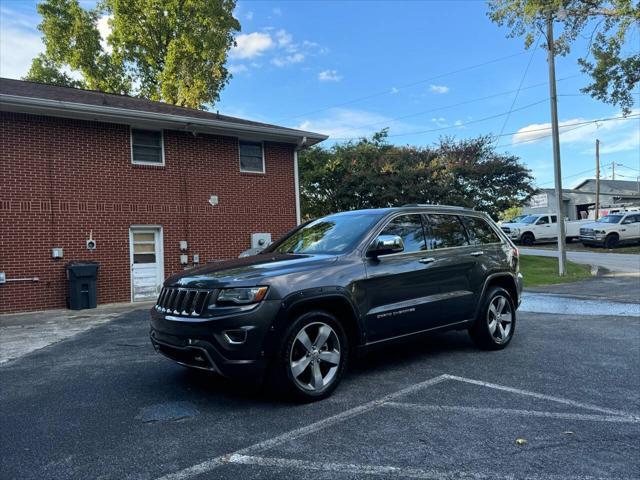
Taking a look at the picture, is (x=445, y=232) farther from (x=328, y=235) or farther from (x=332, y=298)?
(x=332, y=298)

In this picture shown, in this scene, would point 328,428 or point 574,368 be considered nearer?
point 328,428

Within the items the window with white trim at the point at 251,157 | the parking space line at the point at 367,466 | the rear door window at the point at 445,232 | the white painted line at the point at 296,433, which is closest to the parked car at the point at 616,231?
the window with white trim at the point at 251,157

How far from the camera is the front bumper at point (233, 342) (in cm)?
378

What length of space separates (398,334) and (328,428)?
1.50m

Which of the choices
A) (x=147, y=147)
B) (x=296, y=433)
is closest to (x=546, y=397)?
(x=296, y=433)

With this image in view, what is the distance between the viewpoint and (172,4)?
84.7ft

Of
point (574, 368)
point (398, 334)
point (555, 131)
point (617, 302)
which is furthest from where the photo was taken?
point (555, 131)

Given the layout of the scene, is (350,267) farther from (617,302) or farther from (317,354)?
(617,302)

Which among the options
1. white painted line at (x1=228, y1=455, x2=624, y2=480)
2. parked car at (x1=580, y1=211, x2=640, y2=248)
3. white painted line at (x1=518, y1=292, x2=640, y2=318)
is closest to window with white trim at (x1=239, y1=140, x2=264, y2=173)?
white painted line at (x1=518, y1=292, x2=640, y2=318)

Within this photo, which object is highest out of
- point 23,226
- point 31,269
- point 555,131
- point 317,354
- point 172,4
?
point 172,4

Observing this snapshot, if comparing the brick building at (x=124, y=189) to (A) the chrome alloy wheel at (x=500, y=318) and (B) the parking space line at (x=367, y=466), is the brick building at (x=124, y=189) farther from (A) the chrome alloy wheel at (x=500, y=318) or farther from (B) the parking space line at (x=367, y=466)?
(B) the parking space line at (x=367, y=466)

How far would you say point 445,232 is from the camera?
5.67 meters

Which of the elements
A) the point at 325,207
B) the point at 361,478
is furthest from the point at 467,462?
the point at 325,207

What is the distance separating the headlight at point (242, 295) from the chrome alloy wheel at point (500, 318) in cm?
324
